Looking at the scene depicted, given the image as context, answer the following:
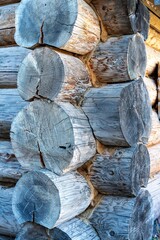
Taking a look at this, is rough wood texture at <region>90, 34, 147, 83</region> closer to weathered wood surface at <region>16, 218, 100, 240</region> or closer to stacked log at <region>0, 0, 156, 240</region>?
stacked log at <region>0, 0, 156, 240</region>

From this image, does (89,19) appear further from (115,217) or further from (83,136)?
(115,217)

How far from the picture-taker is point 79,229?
232 centimetres

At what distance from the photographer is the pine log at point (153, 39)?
3.48 metres

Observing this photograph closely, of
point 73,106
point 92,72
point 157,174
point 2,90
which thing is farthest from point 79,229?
point 157,174

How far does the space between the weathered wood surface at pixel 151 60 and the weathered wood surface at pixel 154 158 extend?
0.71m

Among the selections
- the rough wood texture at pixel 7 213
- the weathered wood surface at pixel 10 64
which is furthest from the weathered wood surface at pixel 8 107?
the rough wood texture at pixel 7 213

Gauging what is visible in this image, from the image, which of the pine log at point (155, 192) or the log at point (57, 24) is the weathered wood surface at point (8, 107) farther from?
the pine log at point (155, 192)

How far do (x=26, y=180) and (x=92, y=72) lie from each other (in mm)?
845

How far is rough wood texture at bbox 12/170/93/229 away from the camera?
2.12m

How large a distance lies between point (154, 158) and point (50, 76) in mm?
1632

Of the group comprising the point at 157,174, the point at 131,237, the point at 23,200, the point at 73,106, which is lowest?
the point at 157,174

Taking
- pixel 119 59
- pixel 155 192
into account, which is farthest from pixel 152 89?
pixel 119 59

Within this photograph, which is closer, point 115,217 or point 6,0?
point 115,217

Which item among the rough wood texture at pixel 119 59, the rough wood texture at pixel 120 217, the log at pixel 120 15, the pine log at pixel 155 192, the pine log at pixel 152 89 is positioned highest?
the log at pixel 120 15
